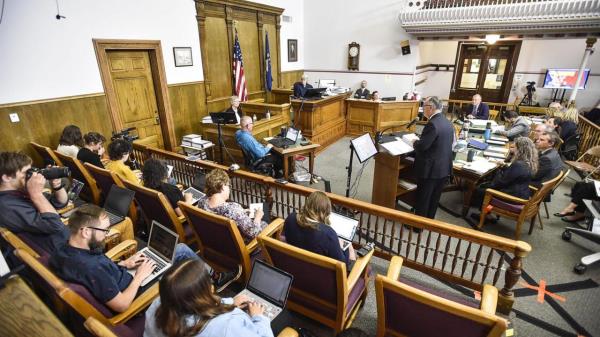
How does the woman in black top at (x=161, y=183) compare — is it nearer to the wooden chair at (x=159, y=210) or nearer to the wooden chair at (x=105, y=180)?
the wooden chair at (x=159, y=210)

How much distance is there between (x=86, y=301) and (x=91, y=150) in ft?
8.79

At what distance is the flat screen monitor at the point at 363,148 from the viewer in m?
3.27

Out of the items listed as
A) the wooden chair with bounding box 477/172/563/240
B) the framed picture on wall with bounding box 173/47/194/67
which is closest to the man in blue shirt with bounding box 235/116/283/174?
the framed picture on wall with bounding box 173/47/194/67

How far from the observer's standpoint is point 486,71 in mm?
9891

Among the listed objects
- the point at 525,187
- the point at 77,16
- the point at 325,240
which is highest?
the point at 77,16

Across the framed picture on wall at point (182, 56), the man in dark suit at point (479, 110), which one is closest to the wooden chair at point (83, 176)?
the framed picture on wall at point (182, 56)

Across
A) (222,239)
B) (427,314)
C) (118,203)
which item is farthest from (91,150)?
(427,314)

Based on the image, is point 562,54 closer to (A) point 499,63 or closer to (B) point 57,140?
(A) point 499,63

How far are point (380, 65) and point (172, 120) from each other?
20.3 feet

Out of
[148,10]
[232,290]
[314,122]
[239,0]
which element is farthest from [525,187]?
[239,0]

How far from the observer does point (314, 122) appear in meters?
6.61

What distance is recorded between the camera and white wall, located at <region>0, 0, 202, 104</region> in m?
3.77

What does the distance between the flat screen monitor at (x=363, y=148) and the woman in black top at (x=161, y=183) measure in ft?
5.79

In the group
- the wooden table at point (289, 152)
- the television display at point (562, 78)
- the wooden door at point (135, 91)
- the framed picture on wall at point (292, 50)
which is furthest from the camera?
the framed picture on wall at point (292, 50)
